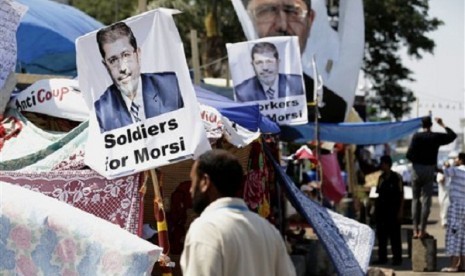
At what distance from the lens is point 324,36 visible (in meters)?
24.3

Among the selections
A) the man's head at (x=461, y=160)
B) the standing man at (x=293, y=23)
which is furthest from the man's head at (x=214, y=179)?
the standing man at (x=293, y=23)

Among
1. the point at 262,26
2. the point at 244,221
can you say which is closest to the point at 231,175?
the point at 244,221

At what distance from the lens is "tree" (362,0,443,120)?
150 feet

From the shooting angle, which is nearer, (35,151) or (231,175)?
(231,175)

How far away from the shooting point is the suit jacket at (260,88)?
14.5 metres

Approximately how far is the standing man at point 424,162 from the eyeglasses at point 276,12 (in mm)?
6697

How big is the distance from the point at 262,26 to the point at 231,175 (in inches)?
700

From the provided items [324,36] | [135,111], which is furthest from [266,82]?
[324,36]

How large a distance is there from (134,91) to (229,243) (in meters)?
4.06

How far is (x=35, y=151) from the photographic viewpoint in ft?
33.7

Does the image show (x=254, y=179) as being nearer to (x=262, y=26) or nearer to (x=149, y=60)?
(x=149, y=60)

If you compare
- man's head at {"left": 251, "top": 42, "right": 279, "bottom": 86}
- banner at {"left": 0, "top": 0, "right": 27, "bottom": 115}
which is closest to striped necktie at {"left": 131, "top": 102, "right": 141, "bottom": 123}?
banner at {"left": 0, "top": 0, "right": 27, "bottom": 115}

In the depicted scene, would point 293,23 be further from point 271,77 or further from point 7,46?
point 7,46

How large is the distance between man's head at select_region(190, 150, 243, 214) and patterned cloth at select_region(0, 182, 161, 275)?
2711 millimetres
